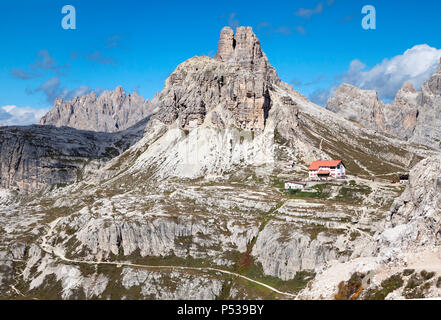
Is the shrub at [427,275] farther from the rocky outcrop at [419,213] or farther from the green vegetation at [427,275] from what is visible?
the rocky outcrop at [419,213]

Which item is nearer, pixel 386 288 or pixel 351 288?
pixel 386 288

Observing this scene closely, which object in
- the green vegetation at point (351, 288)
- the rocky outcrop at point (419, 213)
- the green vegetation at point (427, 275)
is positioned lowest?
the green vegetation at point (351, 288)

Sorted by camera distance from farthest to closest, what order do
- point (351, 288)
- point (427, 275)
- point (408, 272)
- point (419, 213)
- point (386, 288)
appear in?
point (419, 213)
point (351, 288)
point (408, 272)
point (386, 288)
point (427, 275)

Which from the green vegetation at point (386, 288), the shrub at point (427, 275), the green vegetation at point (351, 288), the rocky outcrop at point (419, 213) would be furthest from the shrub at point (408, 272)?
the rocky outcrop at point (419, 213)

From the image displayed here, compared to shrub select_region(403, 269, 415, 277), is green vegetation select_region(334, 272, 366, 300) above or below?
below

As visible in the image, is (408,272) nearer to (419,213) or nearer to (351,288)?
(351,288)

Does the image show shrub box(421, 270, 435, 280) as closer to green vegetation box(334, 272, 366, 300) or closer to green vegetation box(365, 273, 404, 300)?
green vegetation box(365, 273, 404, 300)

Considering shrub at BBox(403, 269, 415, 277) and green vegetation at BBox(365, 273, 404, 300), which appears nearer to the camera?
green vegetation at BBox(365, 273, 404, 300)

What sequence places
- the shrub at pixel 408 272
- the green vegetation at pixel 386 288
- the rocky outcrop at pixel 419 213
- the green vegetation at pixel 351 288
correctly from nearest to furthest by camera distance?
the green vegetation at pixel 386 288 < the shrub at pixel 408 272 < the green vegetation at pixel 351 288 < the rocky outcrop at pixel 419 213

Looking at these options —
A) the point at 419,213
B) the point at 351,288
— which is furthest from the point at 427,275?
the point at 419,213

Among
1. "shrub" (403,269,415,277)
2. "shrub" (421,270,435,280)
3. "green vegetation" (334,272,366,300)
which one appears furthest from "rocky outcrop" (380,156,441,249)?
"green vegetation" (334,272,366,300)

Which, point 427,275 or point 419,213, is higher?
point 419,213

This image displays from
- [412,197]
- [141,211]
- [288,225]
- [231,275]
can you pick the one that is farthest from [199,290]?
[412,197]
